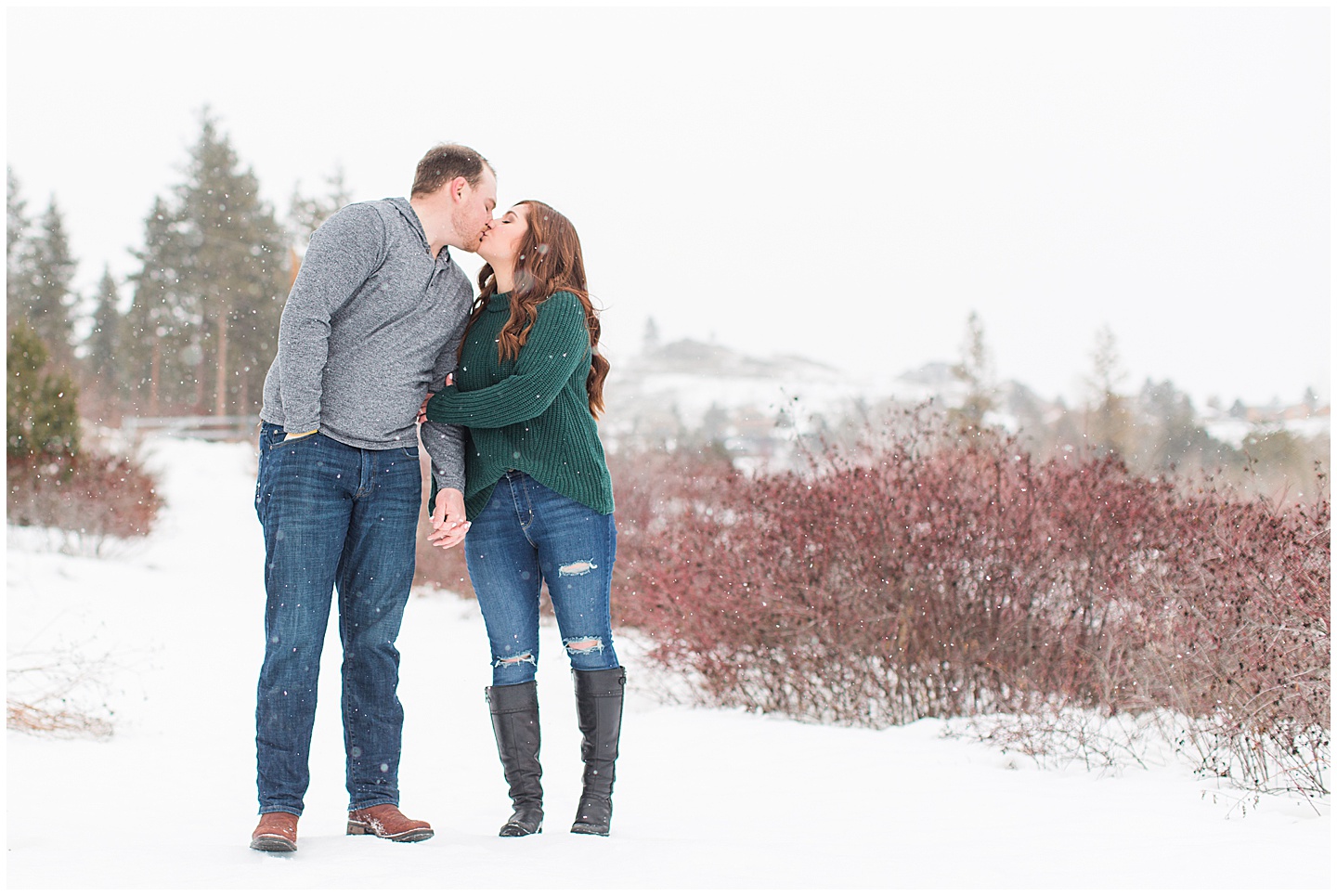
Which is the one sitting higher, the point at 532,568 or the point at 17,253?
the point at 17,253

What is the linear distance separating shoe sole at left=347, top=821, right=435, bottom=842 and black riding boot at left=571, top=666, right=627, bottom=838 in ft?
1.23

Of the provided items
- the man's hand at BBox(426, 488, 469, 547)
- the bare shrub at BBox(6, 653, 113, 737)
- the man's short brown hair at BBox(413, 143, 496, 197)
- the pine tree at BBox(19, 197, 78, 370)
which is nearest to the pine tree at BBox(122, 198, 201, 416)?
the pine tree at BBox(19, 197, 78, 370)

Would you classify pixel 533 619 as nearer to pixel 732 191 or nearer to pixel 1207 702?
pixel 1207 702

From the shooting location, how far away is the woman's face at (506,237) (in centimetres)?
267

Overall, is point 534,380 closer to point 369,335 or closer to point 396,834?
point 369,335

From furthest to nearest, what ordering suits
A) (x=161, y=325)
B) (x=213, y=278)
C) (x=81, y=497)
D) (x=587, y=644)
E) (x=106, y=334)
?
1. (x=106, y=334)
2. (x=161, y=325)
3. (x=213, y=278)
4. (x=81, y=497)
5. (x=587, y=644)

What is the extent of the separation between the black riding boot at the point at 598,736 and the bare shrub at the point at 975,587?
2.37m

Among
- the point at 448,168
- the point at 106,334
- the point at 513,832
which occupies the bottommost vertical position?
the point at 513,832

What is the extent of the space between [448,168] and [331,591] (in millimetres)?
1147

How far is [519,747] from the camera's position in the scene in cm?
263

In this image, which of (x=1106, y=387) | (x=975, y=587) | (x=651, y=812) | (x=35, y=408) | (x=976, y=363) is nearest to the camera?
(x=651, y=812)

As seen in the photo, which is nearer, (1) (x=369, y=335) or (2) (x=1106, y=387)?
(1) (x=369, y=335)

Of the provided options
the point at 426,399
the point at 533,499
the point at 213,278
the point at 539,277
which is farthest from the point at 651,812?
the point at 213,278

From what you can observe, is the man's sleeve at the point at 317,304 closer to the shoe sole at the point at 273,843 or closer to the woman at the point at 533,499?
the woman at the point at 533,499
